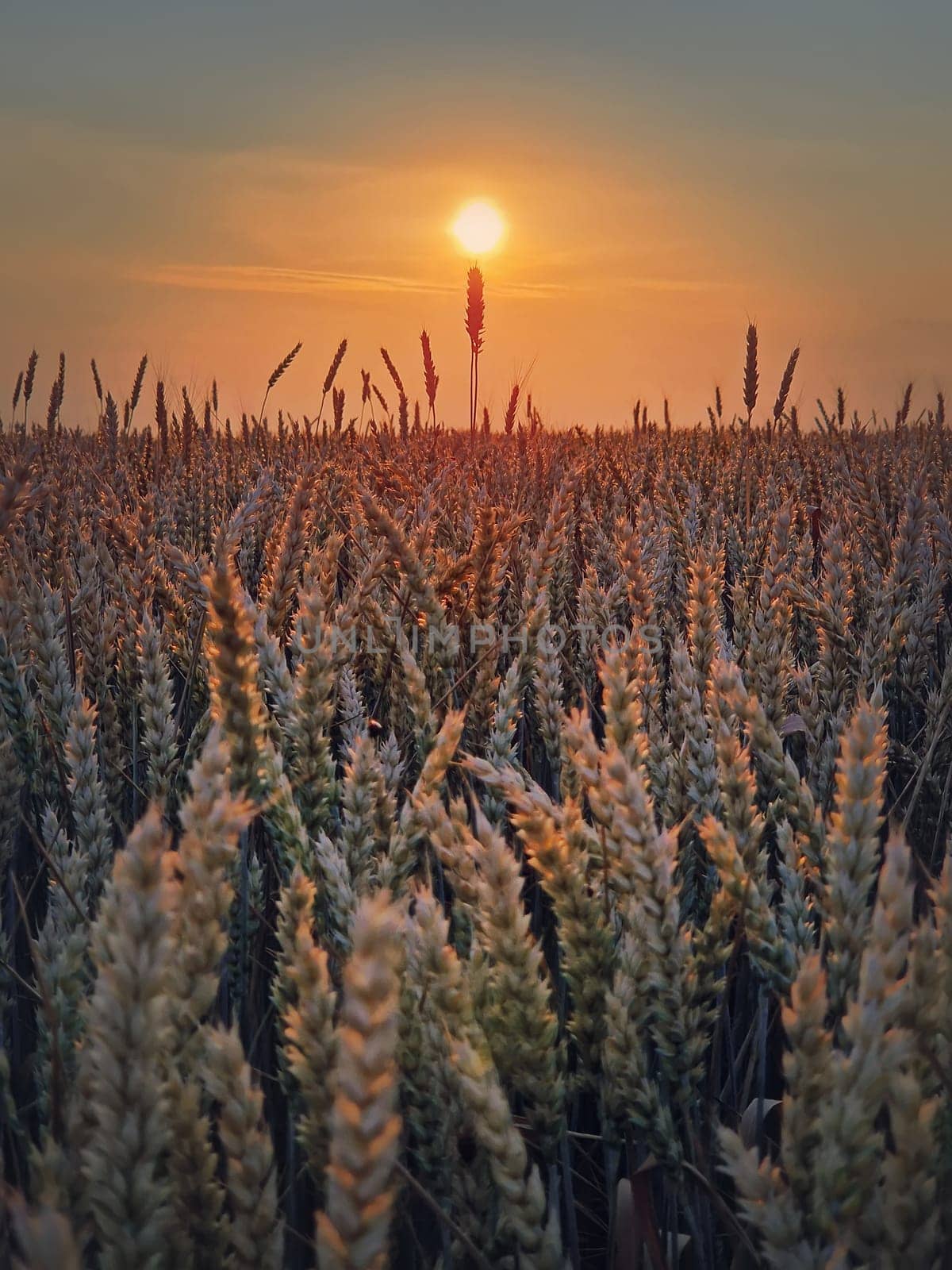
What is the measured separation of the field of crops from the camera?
553 mm

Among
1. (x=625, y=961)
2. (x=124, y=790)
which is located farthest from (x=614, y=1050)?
(x=124, y=790)

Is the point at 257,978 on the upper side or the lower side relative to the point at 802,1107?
lower

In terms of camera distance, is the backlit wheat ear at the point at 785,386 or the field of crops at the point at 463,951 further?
the backlit wheat ear at the point at 785,386

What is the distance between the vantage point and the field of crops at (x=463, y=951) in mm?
553

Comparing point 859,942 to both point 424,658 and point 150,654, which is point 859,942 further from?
point 150,654

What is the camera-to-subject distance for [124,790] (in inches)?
77.0

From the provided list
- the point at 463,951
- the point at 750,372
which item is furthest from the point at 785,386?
the point at 463,951

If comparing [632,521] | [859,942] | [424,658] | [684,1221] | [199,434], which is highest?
[199,434]

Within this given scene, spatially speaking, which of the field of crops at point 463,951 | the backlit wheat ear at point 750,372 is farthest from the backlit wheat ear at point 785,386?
the field of crops at point 463,951

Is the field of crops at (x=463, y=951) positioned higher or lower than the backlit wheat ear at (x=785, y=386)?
lower

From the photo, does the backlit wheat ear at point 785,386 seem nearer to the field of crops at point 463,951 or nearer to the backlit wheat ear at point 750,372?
the backlit wheat ear at point 750,372

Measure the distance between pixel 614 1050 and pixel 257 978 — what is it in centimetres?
64

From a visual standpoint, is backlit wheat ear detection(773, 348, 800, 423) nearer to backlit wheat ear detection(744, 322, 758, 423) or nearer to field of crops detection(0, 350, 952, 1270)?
backlit wheat ear detection(744, 322, 758, 423)

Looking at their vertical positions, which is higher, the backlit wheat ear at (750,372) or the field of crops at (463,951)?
the backlit wheat ear at (750,372)
